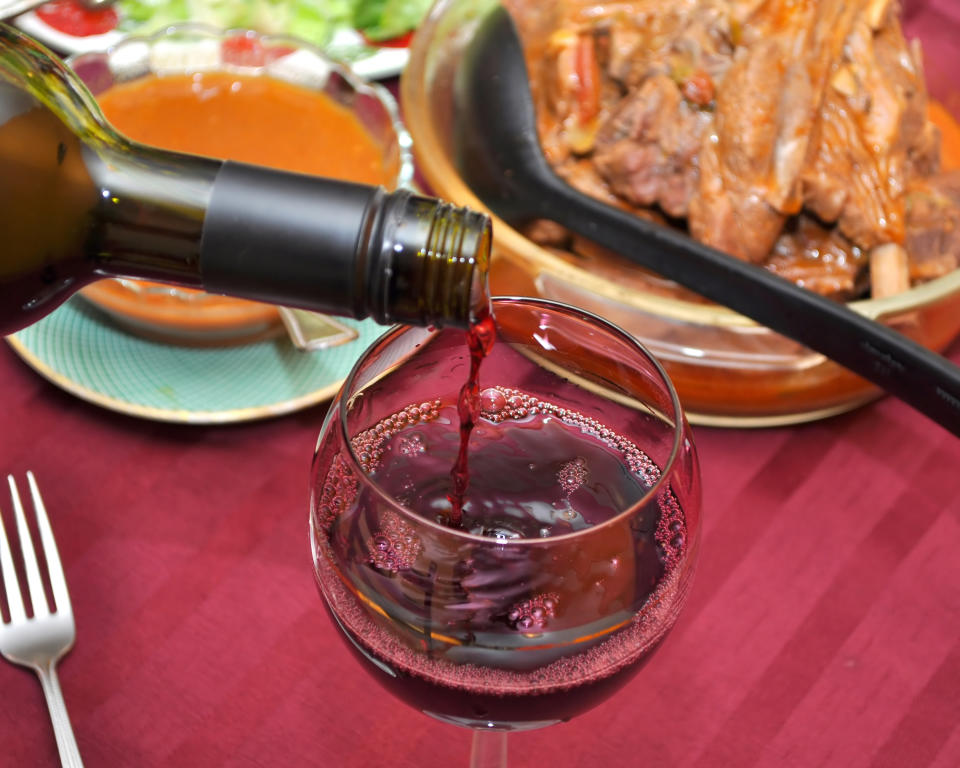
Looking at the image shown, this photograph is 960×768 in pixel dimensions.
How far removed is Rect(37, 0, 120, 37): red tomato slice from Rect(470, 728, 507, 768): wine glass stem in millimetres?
1186

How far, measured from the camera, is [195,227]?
0.57 metres

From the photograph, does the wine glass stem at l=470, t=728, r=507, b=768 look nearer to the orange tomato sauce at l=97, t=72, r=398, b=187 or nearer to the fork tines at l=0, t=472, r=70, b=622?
the fork tines at l=0, t=472, r=70, b=622

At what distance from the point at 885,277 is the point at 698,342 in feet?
0.86

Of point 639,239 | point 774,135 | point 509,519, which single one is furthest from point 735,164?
point 509,519

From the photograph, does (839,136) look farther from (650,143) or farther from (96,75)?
(96,75)

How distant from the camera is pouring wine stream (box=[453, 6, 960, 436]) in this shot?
0.87 metres

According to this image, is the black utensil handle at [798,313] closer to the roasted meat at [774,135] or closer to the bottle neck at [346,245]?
the roasted meat at [774,135]

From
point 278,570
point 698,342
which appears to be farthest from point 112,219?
point 698,342

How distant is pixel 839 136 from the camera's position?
1110 millimetres

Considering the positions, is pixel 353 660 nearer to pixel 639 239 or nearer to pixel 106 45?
pixel 639 239

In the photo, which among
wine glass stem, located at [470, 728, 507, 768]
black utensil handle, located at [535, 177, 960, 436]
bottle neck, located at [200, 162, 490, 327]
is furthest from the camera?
black utensil handle, located at [535, 177, 960, 436]

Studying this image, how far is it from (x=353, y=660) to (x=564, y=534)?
0.31 m

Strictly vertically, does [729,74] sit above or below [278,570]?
above

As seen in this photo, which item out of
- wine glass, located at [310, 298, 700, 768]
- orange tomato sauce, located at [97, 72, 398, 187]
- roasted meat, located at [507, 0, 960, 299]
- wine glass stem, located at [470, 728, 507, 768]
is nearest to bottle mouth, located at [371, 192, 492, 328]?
wine glass, located at [310, 298, 700, 768]
